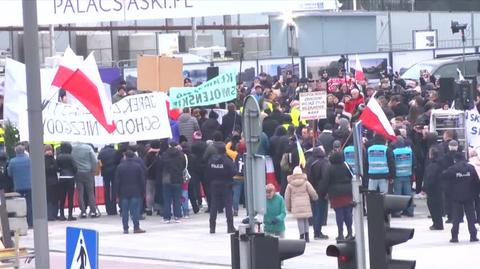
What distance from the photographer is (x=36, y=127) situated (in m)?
12.9

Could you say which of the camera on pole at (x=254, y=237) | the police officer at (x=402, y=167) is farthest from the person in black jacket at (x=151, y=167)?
the camera on pole at (x=254, y=237)

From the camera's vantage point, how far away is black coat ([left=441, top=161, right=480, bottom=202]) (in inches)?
887

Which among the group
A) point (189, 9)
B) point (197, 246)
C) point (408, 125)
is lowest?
point (197, 246)

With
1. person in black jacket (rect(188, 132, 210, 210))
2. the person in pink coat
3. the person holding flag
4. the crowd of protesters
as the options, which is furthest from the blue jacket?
the person holding flag

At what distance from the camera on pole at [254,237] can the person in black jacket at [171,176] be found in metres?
13.4

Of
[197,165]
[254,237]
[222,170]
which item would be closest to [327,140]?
[197,165]

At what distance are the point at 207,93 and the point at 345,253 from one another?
58.8 feet

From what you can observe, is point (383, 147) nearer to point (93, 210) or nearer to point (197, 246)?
point (197, 246)

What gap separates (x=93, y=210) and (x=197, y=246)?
5030mm

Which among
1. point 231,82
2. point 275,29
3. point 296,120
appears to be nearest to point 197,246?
point 231,82

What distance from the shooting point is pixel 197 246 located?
77.8 feet

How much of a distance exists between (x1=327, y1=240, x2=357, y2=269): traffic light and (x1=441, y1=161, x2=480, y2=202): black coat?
11.6 meters

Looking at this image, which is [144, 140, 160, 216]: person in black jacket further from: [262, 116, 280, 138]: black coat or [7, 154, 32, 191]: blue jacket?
[262, 116, 280, 138]: black coat

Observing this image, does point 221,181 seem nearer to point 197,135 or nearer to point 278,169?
point 278,169
